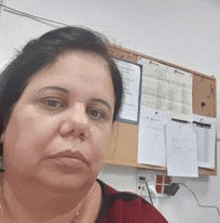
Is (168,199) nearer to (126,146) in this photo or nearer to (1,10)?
(126,146)

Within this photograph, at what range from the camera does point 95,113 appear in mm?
503

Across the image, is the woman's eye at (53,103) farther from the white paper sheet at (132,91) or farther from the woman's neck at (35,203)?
the white paper sheet at (132,91)

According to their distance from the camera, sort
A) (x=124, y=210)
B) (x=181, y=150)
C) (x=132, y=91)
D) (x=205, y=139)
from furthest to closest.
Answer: (x=205, y=139), (x=181, y=150), (x=132, y=91), (x=124, y=210)

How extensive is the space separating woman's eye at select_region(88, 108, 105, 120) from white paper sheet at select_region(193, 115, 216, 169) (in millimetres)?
793

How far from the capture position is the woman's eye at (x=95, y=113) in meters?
0.49

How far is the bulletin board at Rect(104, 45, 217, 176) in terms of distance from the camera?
3.16 feet

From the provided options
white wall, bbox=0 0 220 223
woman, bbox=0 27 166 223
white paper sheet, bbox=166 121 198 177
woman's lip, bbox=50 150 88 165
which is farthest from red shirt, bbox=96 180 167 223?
white paper sheet, bbox=166 121 198 177

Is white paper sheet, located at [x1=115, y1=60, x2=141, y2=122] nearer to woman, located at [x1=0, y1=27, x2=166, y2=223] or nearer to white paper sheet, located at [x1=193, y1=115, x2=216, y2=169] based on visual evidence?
white paper sheet, located at [x1=193, y1=115, x2=216, y2=169]

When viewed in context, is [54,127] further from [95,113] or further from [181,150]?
[181,150]

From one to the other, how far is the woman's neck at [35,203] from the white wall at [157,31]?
1.27 ft

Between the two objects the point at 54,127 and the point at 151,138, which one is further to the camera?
the point at 151,138

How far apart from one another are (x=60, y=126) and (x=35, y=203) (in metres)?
0.14

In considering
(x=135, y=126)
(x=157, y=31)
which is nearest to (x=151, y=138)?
(x=135, y=126)

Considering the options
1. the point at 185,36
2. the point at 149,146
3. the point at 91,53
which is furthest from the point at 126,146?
the point at 185,36
